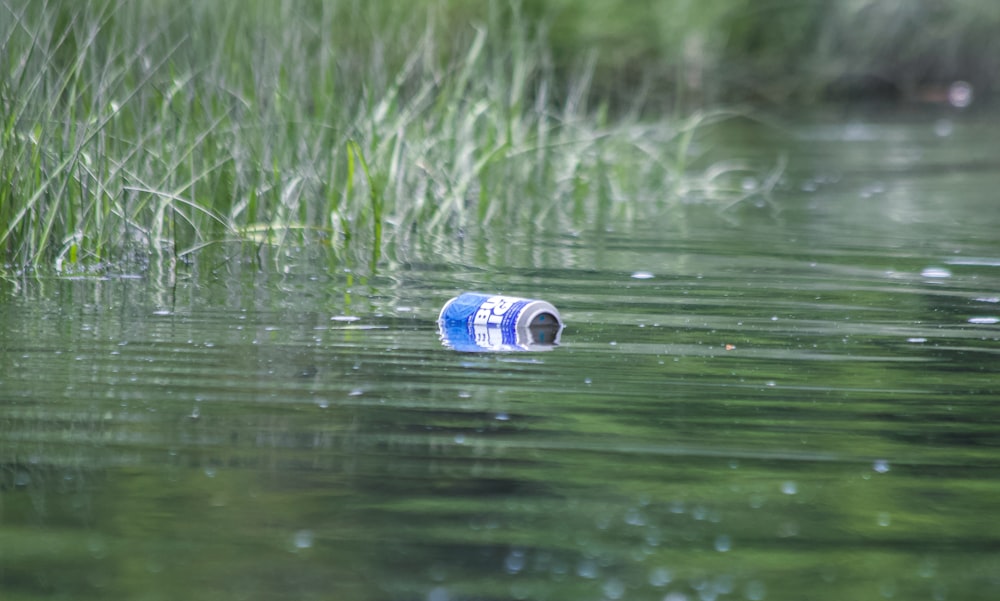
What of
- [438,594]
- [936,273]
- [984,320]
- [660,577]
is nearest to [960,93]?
[936,273]

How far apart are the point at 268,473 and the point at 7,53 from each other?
3165mm

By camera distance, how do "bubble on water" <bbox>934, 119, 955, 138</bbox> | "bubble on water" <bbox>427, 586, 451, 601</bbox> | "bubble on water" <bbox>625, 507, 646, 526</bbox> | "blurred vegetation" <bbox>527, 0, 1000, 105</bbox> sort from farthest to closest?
"blurred vegetation" <bbox>527, 0, 1000, 105</bbox> → "bubble on water" <bbox>934, 119, 955, 138</bbox> → "bubble on water" <bbox>625, 507, 646, 526</bbox> → "bubble on water" <bbox>427, 586, 451, 601</bbox>

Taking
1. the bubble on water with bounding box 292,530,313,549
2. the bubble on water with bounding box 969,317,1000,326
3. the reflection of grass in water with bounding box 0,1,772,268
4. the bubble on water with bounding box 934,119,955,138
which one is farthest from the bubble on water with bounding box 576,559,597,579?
the bubble on water with bounding box 934,119,955,138

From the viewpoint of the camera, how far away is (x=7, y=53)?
19.8 ft

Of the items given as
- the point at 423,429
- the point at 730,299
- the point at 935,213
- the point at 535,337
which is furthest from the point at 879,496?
the point at 935,213

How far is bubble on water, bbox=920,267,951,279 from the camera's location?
22.8 feet

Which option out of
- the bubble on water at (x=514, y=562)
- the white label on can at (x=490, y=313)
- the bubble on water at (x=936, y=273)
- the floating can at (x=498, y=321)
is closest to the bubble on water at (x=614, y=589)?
the bubble on water at (x=514, y=562)

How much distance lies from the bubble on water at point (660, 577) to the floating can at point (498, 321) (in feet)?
7.48

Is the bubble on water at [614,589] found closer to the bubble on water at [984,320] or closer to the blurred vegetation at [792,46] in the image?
the bubble on water at [984,320]

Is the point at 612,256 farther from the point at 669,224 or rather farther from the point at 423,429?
the point at 423,429

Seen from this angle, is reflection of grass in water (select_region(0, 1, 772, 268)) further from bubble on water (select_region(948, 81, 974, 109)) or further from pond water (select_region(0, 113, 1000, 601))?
bubble on water (select_region(948, 81, 974, 109))

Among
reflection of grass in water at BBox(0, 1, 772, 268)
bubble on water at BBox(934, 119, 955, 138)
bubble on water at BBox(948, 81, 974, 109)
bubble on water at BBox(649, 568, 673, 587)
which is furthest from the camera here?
bubble on water at BBox(948, 81, 974, 109)

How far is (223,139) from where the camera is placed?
6926 mm

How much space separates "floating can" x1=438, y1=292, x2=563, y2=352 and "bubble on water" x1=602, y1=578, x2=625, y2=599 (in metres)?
2.34
